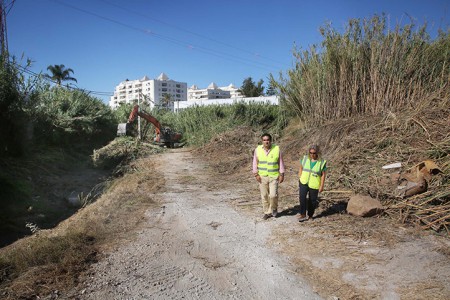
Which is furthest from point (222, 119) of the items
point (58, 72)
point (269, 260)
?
point (58, 72)

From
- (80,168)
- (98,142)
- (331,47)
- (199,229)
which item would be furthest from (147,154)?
(199,229)

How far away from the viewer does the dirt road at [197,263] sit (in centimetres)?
352

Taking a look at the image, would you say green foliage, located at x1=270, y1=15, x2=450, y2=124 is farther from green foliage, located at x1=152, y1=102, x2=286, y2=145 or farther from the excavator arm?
the excavator arm

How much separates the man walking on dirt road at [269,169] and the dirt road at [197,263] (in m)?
0.44

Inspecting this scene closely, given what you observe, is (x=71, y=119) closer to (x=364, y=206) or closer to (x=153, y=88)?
(x=364, y=206)

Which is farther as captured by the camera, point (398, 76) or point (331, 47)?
point (331, 47)

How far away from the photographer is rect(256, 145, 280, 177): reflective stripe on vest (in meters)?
5.64

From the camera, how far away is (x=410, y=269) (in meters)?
3.74

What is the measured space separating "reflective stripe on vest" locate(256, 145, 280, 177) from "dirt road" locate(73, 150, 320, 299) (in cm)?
90

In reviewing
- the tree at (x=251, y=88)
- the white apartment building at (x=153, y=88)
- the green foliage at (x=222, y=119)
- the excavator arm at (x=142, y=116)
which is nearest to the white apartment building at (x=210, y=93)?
the white apartment building at (x=153, y=88)

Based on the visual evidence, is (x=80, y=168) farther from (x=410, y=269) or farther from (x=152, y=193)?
(x=410, y=269)

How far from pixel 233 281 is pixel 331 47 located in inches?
362

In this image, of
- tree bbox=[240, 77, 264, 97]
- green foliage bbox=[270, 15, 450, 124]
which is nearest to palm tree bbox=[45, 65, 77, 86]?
tree bbox=[240, 77, 264, 97]

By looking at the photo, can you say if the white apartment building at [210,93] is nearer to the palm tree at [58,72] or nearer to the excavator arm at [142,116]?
the palm tree at [58,72]
